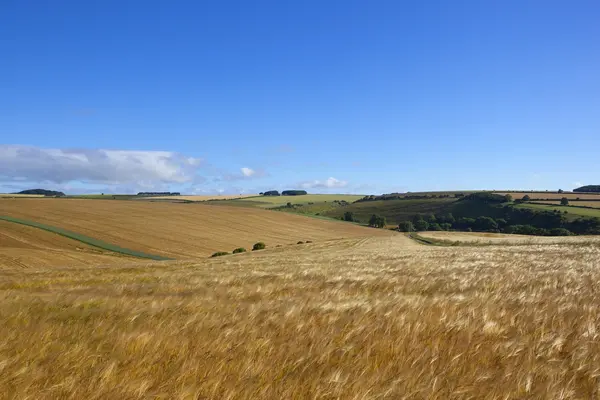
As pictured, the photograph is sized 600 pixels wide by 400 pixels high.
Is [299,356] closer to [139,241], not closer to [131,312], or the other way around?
[131,312]

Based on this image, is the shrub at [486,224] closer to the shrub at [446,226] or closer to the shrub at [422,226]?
the shrub at [446,226]

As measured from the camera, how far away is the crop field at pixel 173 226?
222ft

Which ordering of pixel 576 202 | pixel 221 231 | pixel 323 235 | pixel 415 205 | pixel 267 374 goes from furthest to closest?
pixel 415 205
pixel 576 202
pixel 323 235
pixel 221 231
pixel 267 374

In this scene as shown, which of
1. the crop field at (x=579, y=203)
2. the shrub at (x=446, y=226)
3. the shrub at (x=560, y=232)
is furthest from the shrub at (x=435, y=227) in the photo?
the crop field at (x=579, y=203)

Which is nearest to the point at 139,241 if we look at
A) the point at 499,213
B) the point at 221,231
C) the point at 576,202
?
the point at 221,231

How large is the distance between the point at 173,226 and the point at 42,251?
1338 inches

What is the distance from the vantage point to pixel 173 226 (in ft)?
272

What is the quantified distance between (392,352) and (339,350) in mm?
513

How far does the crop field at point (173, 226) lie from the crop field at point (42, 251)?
18.6 ft

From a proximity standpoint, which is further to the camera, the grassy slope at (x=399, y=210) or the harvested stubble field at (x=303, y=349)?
the grassy slope at (x=399, y=210)

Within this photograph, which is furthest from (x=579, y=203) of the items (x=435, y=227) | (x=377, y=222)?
(x=377, y=222)

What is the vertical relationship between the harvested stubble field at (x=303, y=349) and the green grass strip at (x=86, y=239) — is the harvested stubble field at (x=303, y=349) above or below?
above

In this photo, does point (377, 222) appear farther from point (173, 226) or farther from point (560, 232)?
point (173, 226)

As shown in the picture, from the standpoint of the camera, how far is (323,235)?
3755 inches
